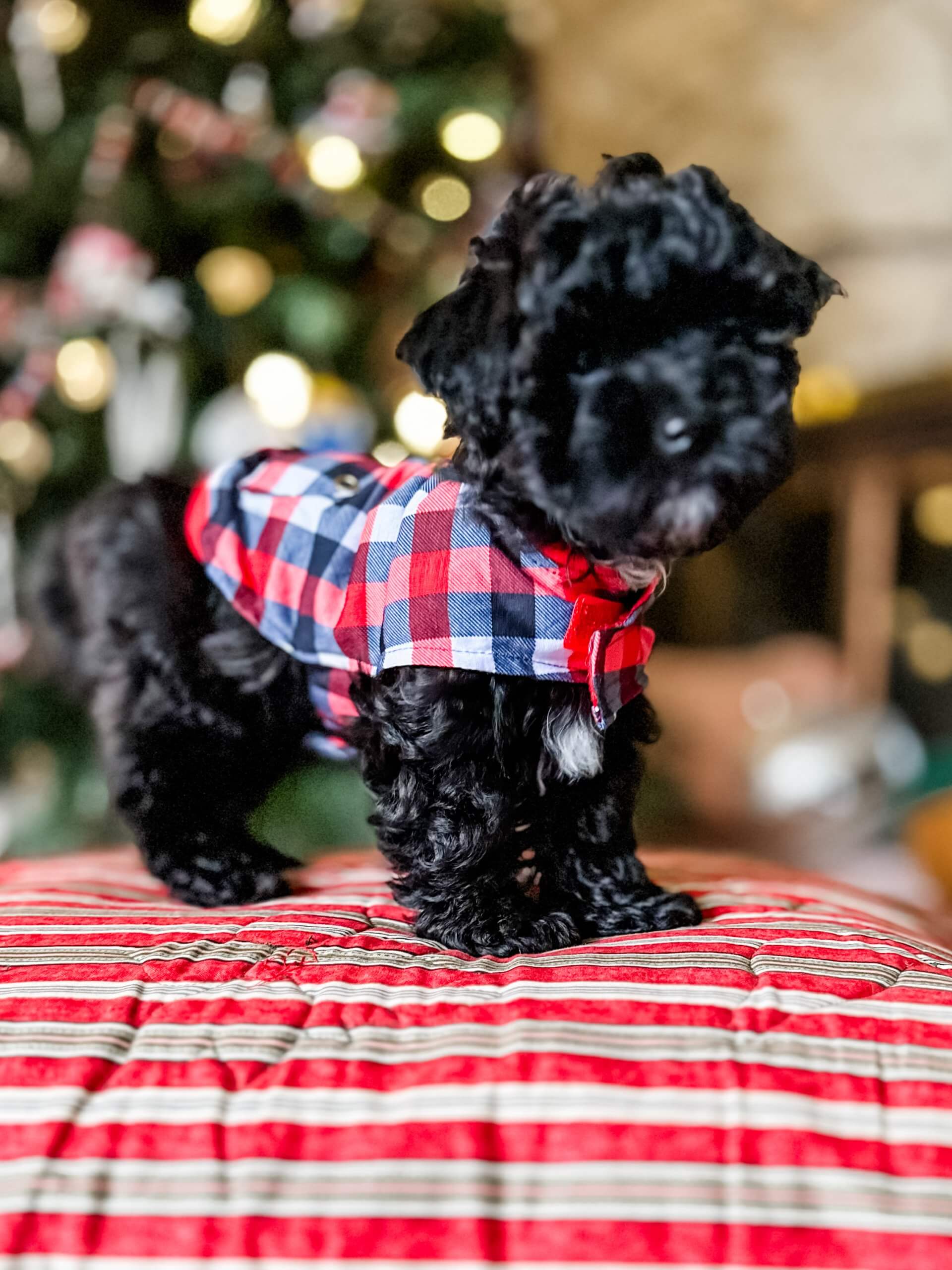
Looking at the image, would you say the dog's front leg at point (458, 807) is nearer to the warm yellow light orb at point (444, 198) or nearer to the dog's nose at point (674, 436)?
the dog's nose at point (674, 436)

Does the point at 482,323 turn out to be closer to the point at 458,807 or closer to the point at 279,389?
the point at 458,807

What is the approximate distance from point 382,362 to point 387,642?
5.45 ft

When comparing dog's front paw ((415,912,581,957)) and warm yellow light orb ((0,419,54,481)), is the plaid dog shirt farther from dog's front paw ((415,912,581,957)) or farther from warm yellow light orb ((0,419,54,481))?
warm yellow light orb ((0,419,54,481))

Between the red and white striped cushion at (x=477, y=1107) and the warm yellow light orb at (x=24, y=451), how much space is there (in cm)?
151

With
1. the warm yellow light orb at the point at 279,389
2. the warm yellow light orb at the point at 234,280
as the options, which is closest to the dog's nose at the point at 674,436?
the warm yellow light orb at the point at 279,389

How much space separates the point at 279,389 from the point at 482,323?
1238 mm

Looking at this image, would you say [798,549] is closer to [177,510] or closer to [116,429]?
[116,429]

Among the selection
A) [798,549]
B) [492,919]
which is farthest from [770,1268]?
[798,549]

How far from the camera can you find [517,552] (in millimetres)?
1068

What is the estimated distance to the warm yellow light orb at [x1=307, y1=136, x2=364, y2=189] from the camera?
216 centimetres

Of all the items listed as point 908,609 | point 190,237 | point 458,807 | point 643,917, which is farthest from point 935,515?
point 458,807

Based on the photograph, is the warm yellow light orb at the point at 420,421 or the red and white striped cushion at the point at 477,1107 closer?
the red and white striped cushion at the point at 477,1107

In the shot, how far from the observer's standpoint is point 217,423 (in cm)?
219

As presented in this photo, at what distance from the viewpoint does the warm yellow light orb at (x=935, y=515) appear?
3217 mm
